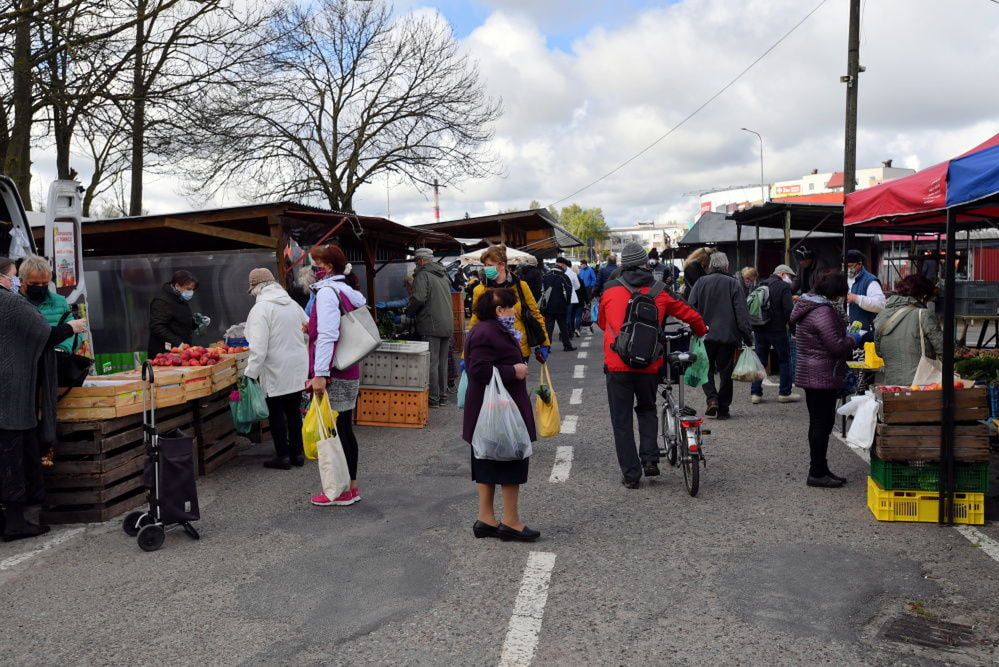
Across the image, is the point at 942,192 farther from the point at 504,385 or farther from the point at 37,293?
the point at 37,293

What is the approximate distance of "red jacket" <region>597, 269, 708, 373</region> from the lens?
654 centimetres

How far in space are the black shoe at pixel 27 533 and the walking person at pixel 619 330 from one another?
419 centimetres

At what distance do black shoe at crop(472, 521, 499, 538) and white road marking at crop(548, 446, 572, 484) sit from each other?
1603mm

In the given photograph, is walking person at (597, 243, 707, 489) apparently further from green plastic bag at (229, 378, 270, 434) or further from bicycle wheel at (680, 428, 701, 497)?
green plastic bag at (229, 378, 270, 434)

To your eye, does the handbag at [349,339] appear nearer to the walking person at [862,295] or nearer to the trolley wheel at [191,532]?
the trolley wheel at [191,532]

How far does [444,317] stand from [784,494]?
5.65 m

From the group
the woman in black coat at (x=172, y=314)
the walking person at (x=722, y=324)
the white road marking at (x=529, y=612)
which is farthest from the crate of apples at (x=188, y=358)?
the walking person at (x=722, y=324)

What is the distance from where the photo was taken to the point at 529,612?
4320 millimetres

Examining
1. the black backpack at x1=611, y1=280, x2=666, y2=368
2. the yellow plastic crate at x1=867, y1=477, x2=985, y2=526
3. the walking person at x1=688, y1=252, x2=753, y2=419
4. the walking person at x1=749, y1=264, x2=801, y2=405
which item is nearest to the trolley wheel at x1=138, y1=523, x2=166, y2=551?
the black backpack at x1=611, y1=280, x2=666, y2=368

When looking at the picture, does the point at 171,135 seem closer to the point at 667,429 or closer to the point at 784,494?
the point at 667,429

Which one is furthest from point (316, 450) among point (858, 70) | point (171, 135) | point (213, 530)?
point (858, 70)

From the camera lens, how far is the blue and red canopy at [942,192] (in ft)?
18.0

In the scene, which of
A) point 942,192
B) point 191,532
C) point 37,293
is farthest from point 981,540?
point 37,293

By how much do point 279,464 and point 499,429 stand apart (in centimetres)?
333
